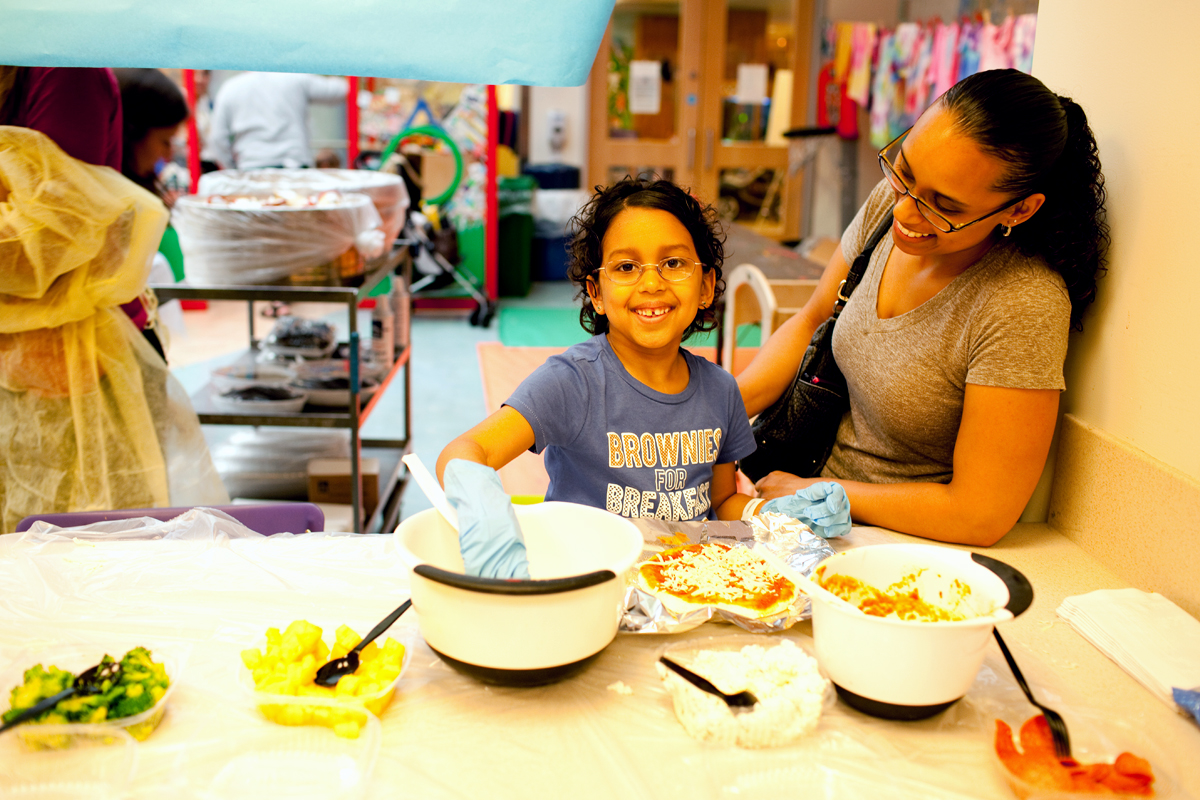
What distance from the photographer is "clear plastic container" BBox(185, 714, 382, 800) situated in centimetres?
77

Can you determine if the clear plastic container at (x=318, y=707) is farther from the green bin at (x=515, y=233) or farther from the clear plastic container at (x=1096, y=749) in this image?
the green bin at (x=515, y=233)

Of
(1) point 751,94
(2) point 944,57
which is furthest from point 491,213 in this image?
(2) point 944,57

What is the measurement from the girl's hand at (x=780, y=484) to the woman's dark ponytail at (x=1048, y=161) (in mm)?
516

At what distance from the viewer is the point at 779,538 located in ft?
4.12

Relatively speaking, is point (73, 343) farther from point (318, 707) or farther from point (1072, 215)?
point (1072, 215)

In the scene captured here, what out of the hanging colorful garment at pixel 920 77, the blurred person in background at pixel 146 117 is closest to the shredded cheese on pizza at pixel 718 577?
the blurred person in background at pixel 146 117

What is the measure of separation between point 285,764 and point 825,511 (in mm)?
802

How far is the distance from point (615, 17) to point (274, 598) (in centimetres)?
744

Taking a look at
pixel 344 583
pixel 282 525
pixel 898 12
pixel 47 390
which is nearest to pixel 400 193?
pixel 47 390

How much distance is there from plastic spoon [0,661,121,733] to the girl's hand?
3.51ft

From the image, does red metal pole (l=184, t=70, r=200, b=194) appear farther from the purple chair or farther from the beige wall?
the beige wall

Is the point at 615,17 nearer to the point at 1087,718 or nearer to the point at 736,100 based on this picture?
the point at 736,100

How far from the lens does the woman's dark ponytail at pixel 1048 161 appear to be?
126 centimetres

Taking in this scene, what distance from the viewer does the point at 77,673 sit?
0.90 meters
